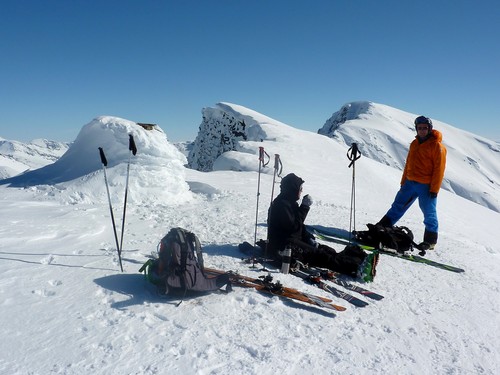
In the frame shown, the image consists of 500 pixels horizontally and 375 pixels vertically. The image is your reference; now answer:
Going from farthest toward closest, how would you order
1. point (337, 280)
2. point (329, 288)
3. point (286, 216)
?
1. point (286, 216)
2. point (337, 280)
3. point (329, 288)

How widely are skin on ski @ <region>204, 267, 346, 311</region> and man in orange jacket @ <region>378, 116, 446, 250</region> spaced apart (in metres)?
4.02

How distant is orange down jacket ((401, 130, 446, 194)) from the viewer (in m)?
7.67

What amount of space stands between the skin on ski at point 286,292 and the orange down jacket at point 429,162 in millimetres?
4563

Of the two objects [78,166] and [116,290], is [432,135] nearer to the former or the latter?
[116,290]

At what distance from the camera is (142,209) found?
9.19 metres

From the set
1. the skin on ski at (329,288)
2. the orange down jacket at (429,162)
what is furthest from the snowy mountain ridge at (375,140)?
the skin on ski at (329,288)

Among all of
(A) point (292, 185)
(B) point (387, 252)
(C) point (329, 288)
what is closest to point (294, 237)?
(A) point (292, 185)

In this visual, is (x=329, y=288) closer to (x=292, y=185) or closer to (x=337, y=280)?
(x=337, y=280)

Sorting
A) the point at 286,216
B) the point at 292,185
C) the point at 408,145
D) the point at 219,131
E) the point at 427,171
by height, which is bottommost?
the point at 286,216

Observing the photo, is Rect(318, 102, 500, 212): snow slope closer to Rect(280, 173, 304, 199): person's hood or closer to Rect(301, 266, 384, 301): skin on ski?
Rect(301, 266, 384, 301): skin on ski

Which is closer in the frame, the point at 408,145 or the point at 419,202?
the point at 419,202

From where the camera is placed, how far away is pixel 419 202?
8.27m

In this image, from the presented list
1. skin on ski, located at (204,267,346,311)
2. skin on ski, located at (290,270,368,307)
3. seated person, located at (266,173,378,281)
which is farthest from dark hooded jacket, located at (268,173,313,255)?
skin on ski, located at (204,267,346,311)

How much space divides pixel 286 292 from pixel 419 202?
5.07 meters
